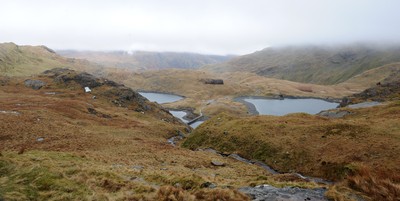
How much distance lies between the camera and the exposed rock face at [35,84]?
134525 mm

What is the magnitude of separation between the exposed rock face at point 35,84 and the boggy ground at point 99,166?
184ft

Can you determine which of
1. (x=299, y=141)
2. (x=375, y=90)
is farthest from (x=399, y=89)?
(x=299, y=141)

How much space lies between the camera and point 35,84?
137000 millimetres

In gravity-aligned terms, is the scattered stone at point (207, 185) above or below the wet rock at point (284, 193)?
below

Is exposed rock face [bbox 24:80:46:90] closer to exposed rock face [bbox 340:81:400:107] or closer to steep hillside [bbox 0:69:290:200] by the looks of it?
steep hillside [bbox 0:69:290:200]

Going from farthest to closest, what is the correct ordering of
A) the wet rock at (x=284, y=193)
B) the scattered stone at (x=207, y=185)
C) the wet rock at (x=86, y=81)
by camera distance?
the wet rock at (x=86, y=81), the scattered stone at (x=207, y=185), the wet rock at (x=284, y=193)

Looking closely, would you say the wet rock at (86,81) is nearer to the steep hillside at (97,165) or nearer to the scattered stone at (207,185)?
the steep hillside at (97,165)

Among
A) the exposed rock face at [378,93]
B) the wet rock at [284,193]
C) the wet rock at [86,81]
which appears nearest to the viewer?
the wet rock at [284,193]

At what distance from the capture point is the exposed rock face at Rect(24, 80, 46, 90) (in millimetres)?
134525

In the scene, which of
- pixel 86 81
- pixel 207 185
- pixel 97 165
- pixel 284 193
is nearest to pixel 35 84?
pixel 86 81

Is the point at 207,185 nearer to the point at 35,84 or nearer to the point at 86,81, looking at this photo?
the point at 86,81

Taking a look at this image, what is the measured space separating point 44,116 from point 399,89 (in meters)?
185

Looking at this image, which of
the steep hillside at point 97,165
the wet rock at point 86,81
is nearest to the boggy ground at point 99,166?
the steep hillside at point 97,165

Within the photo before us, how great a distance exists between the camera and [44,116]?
197 ft
